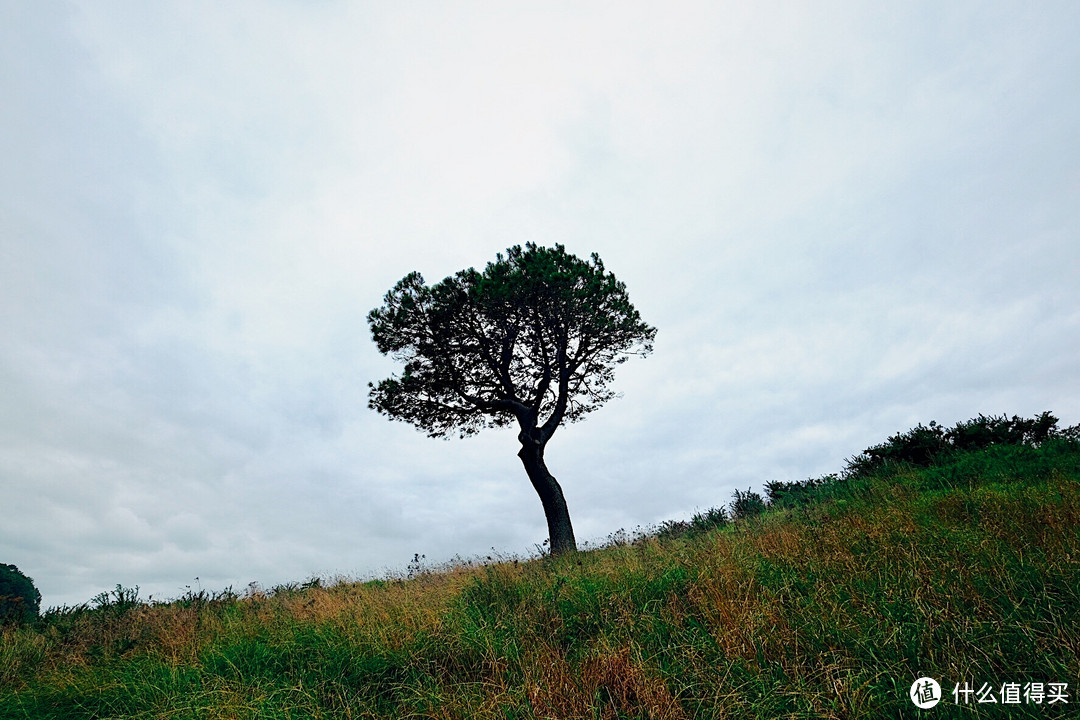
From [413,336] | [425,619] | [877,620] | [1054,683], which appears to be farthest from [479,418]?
[1054,683]

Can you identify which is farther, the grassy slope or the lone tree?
the lone tree

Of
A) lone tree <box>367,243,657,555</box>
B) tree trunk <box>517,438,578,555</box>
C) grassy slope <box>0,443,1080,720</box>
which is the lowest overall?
grassy slope <box>0,443,1080,720</box>

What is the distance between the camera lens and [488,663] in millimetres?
5488

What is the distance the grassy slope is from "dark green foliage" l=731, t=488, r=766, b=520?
18.1 ft

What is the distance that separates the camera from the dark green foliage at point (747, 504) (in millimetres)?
14407

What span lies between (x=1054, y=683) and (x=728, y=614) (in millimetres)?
2380

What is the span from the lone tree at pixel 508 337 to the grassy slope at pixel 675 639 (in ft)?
30.1

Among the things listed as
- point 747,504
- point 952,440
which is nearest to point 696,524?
point 747,504

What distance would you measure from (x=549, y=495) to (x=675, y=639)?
11337 mm

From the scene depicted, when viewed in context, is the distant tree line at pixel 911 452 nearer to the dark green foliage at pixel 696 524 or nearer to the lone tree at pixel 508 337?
the dark green foliage at pixel 696 524

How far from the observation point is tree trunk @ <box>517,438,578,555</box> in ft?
52.7

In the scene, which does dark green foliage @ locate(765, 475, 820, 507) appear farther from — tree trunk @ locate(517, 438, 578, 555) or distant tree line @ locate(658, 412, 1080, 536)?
tree trunk @ locate(517, 438, 578, 555)

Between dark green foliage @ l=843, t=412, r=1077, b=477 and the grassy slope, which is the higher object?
dark green foliage @ l=843, t=412, r=1077, b=477

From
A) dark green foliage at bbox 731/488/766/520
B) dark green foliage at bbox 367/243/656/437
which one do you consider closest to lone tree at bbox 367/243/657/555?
dark green foliage at bbox 367/243/656/437
